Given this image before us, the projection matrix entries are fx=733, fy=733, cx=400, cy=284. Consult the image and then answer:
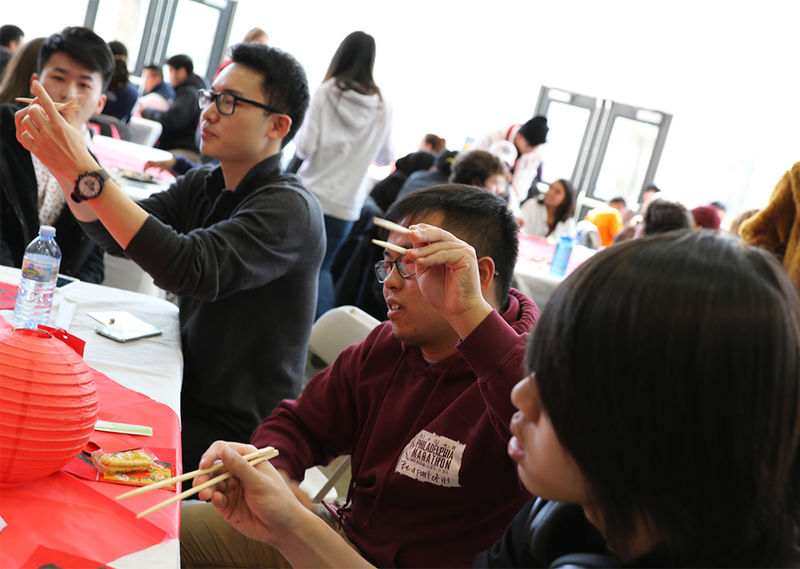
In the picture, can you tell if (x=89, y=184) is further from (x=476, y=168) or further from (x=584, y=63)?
(x=584, y=63)

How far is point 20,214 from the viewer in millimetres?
2252

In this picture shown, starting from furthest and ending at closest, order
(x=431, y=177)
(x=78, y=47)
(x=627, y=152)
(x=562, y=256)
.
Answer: (x=627, y=152) → (x=562, y=256) → (x=431, y=177) → (x=78, y=47)

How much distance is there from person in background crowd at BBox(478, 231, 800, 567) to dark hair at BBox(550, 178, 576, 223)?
555 centimetres

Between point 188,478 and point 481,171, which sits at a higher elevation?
point 481,171

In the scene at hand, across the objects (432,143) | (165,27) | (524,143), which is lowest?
(432,143)

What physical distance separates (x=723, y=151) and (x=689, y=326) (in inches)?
435

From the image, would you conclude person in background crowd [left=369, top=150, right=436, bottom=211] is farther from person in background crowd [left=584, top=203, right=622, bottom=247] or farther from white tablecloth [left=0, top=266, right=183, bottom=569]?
white tablecloth [left=0, top=266, right=183, bottom=569]

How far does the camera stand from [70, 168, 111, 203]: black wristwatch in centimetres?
148

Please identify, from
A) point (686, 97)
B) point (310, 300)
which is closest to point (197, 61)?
point (686, 97)

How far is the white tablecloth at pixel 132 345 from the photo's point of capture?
4.71 feet

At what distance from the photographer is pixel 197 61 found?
34.4 ft

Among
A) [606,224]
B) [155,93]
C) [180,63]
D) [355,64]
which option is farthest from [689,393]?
[155,93]

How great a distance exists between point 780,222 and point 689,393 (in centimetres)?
249

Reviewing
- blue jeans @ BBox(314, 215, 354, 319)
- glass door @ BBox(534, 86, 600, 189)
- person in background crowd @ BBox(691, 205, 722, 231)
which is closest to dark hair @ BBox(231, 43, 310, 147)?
blue jeans @ BBox(314, 215, 354, 319)
